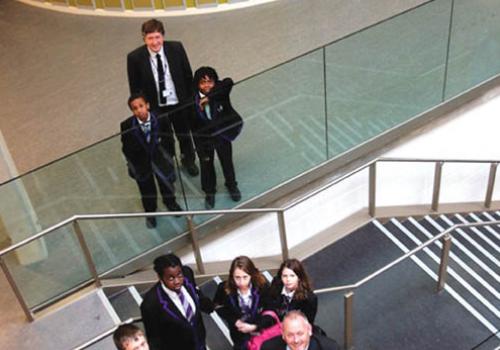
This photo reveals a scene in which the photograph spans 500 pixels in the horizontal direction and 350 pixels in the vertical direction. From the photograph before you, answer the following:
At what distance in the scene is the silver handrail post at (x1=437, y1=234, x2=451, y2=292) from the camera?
589 cm

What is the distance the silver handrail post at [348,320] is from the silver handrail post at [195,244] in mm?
1723

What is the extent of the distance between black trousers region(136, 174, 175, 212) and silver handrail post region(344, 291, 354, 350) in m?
1.97

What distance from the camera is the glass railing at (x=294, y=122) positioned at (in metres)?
5.55

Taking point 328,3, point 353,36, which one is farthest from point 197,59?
point 353,36

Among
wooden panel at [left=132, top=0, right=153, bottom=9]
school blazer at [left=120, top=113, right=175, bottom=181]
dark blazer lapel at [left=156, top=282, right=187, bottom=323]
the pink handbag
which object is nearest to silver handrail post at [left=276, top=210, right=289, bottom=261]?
school blazer at [left=120, top=113, right=175, bottom=181]

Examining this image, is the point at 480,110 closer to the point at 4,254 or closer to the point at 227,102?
the point at 227,102

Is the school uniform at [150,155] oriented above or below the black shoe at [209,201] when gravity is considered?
above

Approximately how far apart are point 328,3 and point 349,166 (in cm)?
360

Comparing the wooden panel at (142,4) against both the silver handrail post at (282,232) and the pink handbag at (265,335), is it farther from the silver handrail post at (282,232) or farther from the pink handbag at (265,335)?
the pink handbag at (265,335)

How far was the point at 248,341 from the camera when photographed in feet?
14.8

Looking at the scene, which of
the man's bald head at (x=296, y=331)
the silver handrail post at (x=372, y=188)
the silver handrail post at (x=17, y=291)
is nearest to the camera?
the man's bald head at (x=296, y=331)

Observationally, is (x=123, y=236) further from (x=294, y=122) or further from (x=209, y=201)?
(x=294, y=122)

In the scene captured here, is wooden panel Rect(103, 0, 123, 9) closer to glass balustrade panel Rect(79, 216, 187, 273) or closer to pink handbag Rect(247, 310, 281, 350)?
glass balustrade panel Rect(79, 216, 187, 273)

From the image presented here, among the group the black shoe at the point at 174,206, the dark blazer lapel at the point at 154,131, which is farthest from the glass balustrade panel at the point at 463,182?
the dark blazer lapel at the point at 154,131
